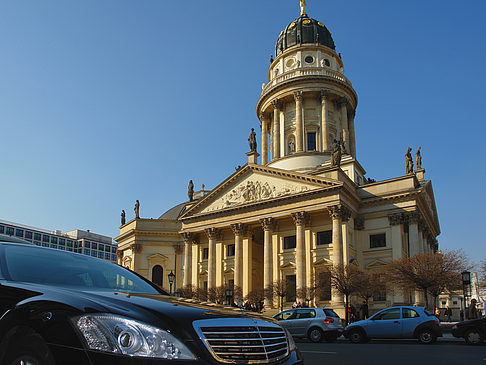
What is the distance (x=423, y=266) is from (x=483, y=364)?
76.7 feet

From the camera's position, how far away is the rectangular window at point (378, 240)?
41.6 m

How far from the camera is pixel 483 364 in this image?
405 inches

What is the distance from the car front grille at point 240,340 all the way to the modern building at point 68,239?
346 ft

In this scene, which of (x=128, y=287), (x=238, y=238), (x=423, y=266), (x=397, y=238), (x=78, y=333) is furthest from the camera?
(x=238, y=238)

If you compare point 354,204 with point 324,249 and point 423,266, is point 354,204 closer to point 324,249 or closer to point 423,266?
point 324,249

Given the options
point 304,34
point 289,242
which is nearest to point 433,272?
point 289,242

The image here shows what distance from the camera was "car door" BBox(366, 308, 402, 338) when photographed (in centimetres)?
1775

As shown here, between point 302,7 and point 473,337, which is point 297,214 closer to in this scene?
point 473,337

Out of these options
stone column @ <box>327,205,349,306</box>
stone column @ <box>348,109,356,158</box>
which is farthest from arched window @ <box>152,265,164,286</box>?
stone column @ <box>348,109,356,158</box>

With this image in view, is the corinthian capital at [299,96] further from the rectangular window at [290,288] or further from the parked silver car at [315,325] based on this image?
the parked silver car at [315,325]

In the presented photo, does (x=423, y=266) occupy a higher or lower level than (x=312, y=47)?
lower

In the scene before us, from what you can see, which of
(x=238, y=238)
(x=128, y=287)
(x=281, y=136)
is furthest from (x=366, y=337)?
(x=281, y=136)

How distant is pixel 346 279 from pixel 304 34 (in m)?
39.2

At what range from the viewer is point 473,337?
1664 centimetres
